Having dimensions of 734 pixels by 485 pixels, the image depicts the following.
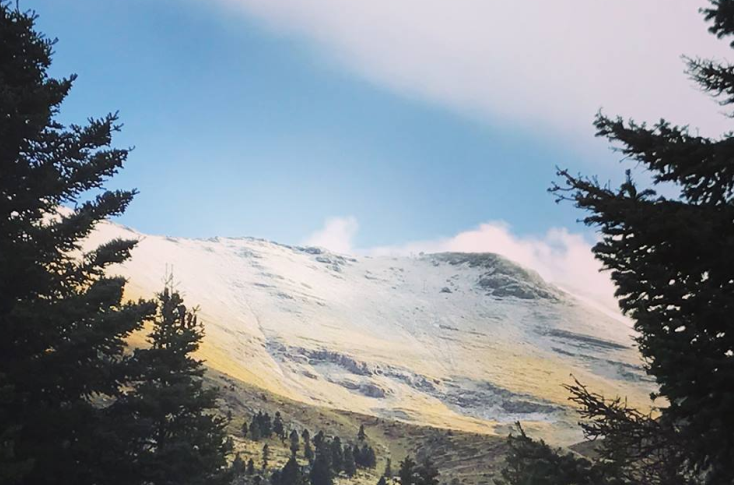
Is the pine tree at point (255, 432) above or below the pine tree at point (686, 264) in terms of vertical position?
below

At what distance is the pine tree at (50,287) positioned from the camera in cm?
1481

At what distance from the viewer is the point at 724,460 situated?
22.8 ft

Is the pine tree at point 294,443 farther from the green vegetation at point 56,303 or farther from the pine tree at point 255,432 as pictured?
the green vegetation at point 56,303

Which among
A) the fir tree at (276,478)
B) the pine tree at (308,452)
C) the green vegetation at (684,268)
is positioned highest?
the green vegetation at (684,268)

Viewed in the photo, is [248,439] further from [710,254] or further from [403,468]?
[710,254]

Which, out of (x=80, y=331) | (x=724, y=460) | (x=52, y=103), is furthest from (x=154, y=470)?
(x=724, y=460)

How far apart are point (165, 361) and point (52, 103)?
12770mm

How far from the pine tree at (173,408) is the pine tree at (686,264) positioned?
48.9 feet

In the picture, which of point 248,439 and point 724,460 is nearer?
point 724,460

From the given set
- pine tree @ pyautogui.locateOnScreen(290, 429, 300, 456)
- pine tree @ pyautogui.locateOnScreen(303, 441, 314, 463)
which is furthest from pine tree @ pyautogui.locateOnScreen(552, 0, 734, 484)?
pine tree @ pyautogui.locateOnScreen(290, 429, 300, 456)

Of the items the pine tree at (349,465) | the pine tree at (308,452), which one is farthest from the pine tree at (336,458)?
the pine tree at (308,452)

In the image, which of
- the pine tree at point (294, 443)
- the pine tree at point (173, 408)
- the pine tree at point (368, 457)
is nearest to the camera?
the pine tree at point (173, 408)

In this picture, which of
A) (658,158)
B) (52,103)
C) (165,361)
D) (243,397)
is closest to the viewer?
(658,158)

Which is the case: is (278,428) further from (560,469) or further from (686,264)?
(686,264)
